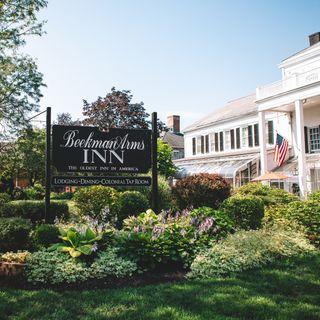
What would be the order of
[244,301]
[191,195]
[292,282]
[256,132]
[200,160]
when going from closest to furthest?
[244,301], [292,282], [191,195], [256,132], [200,160]

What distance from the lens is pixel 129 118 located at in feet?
113

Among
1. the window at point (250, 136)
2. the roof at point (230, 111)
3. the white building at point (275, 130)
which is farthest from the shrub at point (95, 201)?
the window at point (250, 136)

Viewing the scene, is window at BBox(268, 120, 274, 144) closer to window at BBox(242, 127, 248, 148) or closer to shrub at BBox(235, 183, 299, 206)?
window at BBox(242, 127, 248, 148)

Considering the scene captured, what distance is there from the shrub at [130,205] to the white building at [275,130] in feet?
41.6

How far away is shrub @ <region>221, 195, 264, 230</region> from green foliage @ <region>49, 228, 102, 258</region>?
452cm

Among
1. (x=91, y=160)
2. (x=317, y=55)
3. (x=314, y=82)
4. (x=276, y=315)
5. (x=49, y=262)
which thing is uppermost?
(x=317, y=55)

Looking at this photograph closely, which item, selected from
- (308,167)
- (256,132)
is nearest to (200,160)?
(256,132)

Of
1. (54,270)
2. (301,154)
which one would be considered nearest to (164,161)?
(301,154)

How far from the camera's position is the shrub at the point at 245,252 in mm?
6527

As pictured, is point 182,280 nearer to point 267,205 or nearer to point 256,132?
point 267,205

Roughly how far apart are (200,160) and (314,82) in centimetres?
1385

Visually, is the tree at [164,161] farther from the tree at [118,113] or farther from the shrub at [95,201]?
the shrub at [95,201]

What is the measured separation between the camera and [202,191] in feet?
41.0

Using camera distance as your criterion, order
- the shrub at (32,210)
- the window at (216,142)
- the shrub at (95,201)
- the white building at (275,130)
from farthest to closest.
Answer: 1. the window at (216,142)
2. the white building at (275,130)
3. the shrub at (95,201)
4. the shrub at (32,210)
